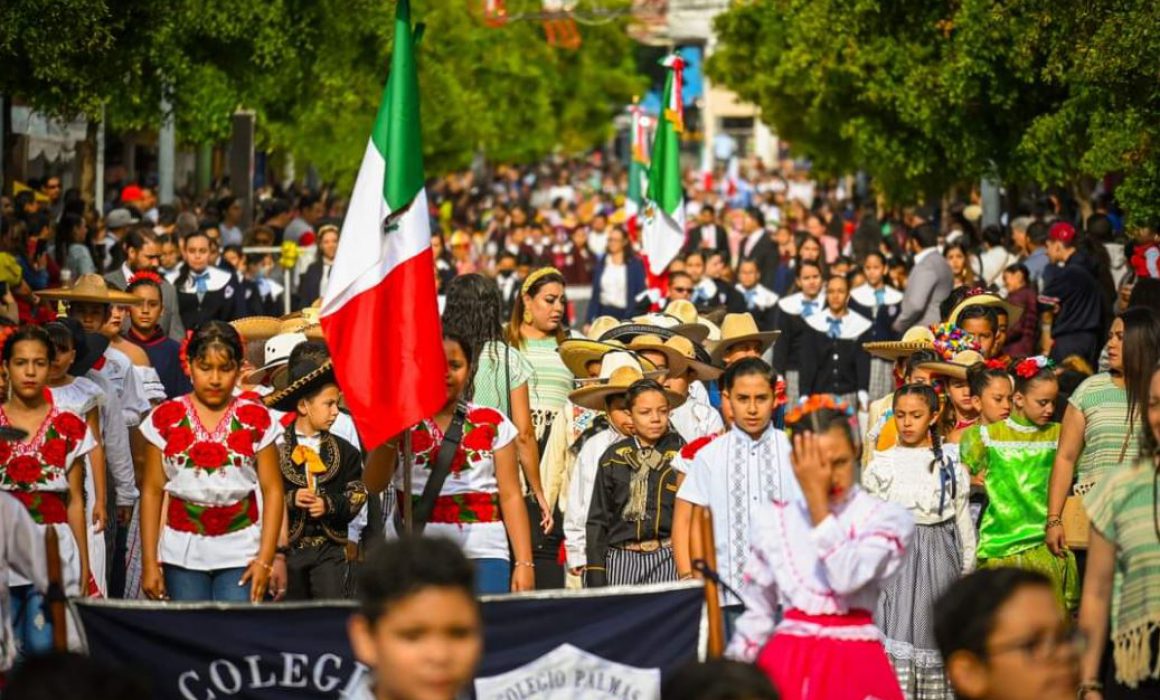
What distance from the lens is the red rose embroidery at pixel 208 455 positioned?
921 centimetres

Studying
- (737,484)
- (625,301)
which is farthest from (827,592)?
(625,301)

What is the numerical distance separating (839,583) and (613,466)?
3.58 m

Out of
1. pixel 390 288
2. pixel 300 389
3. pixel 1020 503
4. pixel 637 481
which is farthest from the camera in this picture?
pixel 1020 503

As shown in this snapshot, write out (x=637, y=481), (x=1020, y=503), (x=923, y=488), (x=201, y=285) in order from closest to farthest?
1. (x=637, y=481)
2. (x=923, y=488)
3. (x=1020, y=503)
4. (x=201, y=285)

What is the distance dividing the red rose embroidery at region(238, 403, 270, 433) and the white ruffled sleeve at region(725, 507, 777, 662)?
303cm

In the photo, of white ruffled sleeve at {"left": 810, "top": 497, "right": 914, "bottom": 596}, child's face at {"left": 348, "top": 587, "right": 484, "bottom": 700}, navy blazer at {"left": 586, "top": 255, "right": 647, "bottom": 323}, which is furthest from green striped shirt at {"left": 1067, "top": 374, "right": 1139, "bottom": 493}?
navy blazer at {"left": 586, "top": 255, "right": 647, "bottom": 323}

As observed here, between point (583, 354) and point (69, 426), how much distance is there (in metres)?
4.15

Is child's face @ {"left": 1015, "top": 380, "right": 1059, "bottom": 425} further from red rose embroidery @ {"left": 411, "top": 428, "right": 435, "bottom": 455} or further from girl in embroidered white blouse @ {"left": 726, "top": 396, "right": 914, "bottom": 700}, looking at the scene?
girl in embroidered white blouse @ {"left": 726, "top": 396, "right": 914, "bottom": 700}

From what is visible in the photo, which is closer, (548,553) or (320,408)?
(320,408)

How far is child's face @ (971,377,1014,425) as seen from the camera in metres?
11.4

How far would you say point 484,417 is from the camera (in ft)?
30.5

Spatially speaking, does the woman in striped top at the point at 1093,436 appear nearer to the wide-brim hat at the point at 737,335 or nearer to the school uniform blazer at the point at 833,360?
the wide-brim hat at the point at 737,335

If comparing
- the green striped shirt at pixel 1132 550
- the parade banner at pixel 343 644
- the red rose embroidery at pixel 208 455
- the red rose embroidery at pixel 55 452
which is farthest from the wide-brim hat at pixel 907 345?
the green striped shirt at pixel 1132 550

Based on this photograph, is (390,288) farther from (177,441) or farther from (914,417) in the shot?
(914,417)
